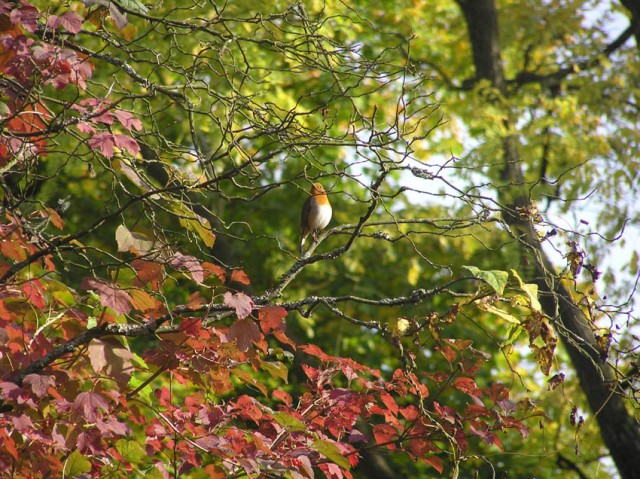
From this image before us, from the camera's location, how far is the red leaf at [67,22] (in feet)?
6.79

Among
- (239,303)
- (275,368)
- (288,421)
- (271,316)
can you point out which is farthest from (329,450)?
(239,303)

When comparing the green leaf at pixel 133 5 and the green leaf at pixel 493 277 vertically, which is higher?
the green leaf at pixel 133 5

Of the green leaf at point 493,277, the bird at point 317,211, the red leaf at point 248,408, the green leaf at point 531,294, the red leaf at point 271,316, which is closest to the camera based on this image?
the green leaf at point 493,277

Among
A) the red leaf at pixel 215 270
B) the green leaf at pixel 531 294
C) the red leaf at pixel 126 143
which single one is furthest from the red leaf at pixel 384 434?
the red leaf at pixel 126 143

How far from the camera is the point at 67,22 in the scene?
2107 mm

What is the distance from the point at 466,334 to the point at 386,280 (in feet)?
4.01

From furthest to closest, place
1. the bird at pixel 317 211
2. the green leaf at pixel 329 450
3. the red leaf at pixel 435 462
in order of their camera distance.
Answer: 1. the bird at pixel 317 211
2. the red leaf at pixel 435 462
3. the green leaf at pixel 329 450

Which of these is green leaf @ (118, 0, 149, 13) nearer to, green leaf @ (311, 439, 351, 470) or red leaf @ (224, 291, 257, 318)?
red leaf @ (224, 291, 257, 318)

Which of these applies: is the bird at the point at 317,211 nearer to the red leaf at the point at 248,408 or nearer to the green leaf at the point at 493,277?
the red leaf at the point at 248,408

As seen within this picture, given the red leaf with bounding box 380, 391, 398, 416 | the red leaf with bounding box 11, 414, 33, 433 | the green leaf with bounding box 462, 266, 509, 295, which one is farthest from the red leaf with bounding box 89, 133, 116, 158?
the red leaf with bounding box 380, 391, 398, 416

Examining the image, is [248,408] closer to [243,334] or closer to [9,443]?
[243,334]

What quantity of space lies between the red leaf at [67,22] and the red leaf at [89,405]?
0.97 m

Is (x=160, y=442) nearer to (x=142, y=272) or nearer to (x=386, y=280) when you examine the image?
(x=142, y=272)

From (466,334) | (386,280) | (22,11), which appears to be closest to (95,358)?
(22,11)
